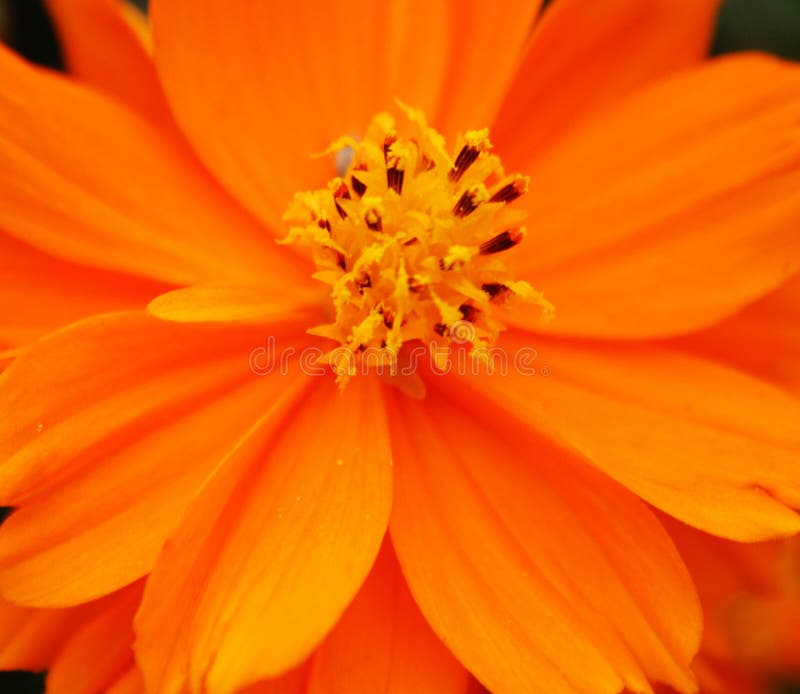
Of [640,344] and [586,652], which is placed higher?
[640,344]

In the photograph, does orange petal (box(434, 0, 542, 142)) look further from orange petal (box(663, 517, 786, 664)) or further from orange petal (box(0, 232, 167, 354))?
orange petal (box(663, 517, 786, 664))

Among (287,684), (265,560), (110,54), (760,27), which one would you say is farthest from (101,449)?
(760,27)

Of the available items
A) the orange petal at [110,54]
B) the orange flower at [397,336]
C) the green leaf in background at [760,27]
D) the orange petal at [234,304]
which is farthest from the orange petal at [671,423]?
the green leaf in background at [760,27]

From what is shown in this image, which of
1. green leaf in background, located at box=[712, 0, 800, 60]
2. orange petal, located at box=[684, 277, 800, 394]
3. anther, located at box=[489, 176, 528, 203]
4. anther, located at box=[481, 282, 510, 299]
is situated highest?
green leaf in background, located at box=[712, 0, 800, 60]

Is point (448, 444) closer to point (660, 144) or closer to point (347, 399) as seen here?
point (347, 399)

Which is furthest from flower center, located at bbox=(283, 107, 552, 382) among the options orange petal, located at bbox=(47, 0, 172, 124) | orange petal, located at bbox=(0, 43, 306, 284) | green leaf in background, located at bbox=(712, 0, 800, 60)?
green leaf in background, located at bbox=(712, 0, 800, 60)

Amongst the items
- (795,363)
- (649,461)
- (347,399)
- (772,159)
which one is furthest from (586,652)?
(772,159)
